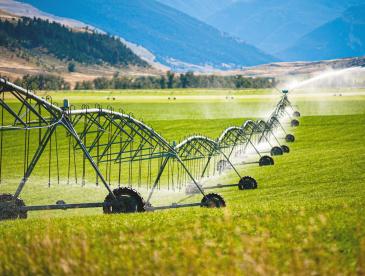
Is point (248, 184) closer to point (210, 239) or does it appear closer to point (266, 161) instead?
point (266, 161)

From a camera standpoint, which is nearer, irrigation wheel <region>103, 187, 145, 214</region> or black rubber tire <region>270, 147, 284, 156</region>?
irrigation wheel <region>103, 187, 145, 214</region>

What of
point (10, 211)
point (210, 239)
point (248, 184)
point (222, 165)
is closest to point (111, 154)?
point (10, 211)

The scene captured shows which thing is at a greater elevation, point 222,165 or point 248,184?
point 222,165

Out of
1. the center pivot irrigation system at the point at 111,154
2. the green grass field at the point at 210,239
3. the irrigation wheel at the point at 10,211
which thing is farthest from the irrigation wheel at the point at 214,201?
the irrigation wheel at the point at 10,211

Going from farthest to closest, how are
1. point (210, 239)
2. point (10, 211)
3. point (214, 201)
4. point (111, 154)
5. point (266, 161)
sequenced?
point (266, 161) < point (111, 154) < point (214, 201) < point (10, 211) < point (210, 239)

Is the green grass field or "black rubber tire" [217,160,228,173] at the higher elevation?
"black rubber tire" [217,160,228,173]

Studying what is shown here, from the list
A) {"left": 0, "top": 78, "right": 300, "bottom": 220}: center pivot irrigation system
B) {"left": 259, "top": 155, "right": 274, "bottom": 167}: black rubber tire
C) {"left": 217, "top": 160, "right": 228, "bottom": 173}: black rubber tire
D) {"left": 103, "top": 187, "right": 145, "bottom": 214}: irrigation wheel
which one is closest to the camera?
{"left": 0, "top": 78, "right": 300, "bottom": 220}: center pivot irrigation system

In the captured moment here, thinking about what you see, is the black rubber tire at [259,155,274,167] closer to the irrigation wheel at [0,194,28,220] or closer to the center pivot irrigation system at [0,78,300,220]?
the center pivot irrigation system at [0,78,300,220]

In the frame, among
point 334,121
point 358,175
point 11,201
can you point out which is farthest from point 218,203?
point 334,121

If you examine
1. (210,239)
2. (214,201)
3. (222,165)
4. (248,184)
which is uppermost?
(222,165)

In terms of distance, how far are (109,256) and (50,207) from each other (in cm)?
907

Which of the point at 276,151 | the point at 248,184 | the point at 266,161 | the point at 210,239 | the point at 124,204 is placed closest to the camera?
the point at 210,239

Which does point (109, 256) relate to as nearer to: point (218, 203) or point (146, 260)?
point (146, 260)

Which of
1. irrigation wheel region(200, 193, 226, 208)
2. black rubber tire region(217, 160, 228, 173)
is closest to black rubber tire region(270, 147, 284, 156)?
black rubber tire region(217, 160, 228, 173)
